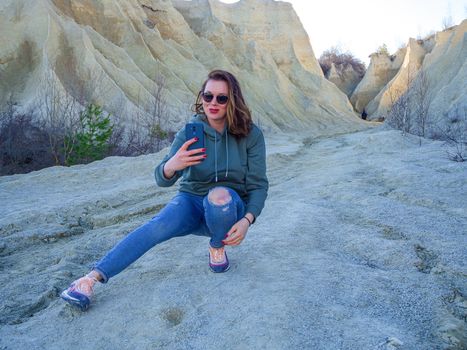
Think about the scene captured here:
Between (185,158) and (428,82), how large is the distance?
518 inches

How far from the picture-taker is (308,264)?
7.30 feet

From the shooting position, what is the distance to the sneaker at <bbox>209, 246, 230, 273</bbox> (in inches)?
85.6

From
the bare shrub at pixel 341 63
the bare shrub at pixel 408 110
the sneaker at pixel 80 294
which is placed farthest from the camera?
the bare shrub at pixel 341 63

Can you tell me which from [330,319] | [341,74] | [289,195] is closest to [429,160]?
[289,195]

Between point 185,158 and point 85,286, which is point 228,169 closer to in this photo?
point 185,158

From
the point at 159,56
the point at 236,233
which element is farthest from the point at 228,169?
the point at 159,56

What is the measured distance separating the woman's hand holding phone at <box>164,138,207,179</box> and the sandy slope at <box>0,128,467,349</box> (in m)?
0.60

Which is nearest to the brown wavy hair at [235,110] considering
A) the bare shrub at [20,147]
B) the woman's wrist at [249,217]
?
the woman's wrist at [249,217]

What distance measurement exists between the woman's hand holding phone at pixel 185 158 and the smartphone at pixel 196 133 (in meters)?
0.02

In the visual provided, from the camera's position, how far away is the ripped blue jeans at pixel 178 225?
2018 mm

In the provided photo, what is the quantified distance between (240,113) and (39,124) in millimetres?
7596

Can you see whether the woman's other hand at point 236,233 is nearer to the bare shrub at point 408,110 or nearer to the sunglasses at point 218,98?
the sunglasses at point 218,98

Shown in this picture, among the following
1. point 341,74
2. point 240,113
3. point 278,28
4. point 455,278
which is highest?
point 278,28

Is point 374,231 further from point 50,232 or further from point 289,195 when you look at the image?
point 50,232
